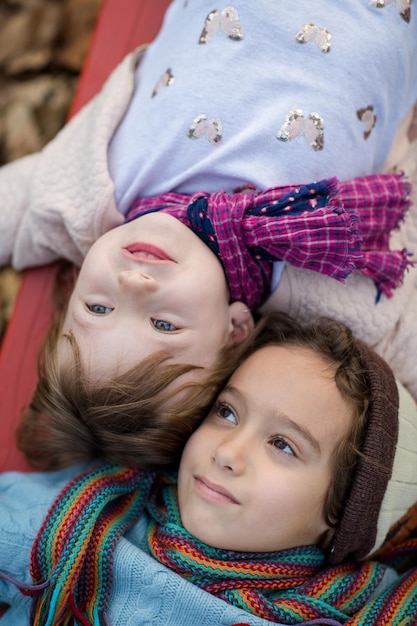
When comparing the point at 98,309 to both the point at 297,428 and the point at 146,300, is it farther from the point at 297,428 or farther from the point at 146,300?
the point at 297,428

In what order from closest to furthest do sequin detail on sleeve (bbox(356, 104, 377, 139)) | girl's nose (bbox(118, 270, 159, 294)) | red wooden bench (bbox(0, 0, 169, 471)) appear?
girl's nose (bbox(118, 270, 159, 294)) → sequin detail on sleeve (bbox(356, 104, 377, 139)) → red wooden bench (bbox(0, 0, 169, 471))

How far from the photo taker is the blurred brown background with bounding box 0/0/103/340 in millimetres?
2041

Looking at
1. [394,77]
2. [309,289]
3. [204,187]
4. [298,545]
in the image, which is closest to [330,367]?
[309,289]

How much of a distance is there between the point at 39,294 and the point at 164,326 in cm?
53

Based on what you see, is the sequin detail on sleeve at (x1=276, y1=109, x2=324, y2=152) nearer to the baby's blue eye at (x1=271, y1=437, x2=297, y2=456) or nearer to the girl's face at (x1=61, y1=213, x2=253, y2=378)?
the girl's face at (x1=61, y1=213, x2=253, y2=378)

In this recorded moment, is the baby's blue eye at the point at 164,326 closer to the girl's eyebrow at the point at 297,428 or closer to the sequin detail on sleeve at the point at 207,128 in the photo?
the girl's eyebrow at the point at 297,428

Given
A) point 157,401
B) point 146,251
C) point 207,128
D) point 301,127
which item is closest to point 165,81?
point 207,128

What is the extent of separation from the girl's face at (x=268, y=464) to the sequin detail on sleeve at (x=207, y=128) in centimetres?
49

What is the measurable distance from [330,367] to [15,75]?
56.4 inches

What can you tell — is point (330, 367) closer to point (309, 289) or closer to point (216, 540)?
point (309, 289)

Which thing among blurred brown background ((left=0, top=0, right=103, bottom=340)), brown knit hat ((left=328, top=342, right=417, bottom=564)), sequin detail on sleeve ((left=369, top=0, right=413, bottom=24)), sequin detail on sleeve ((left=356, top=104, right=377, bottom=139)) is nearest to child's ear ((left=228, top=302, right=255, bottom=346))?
brown knit hat ((left=328, top=342, right=417, bottom=564))

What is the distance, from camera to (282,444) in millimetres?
1252

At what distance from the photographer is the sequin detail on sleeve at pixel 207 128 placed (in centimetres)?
138

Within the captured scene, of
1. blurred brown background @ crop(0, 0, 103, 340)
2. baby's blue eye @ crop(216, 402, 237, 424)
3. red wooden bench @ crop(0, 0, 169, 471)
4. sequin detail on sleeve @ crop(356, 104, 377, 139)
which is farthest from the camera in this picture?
blurred brown background @ crop(0, 0, 103, 340)
